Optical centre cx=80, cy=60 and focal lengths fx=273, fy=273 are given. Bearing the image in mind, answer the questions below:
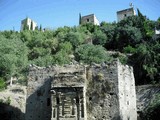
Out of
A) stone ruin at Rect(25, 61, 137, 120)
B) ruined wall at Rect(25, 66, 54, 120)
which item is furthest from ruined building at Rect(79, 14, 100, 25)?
stone ruin at Rect(25, 61, 137, 120)

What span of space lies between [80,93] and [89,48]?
77.4 ft

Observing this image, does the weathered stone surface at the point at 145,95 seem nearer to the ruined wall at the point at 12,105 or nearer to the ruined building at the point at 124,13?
the ruined wall at the point at 12,105

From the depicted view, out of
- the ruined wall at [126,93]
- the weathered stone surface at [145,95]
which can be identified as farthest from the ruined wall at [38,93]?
the weathered stone surface at [145,95]

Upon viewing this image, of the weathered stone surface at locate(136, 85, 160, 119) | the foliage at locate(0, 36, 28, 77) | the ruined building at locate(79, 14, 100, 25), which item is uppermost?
the ruined building at locate(79, 14, 100, 25)

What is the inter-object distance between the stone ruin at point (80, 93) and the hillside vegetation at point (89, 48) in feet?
43.9

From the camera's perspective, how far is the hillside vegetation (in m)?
38.6

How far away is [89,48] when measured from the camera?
4462 cm

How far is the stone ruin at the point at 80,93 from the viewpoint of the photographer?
70.1 ft

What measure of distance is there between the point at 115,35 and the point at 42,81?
112 feet

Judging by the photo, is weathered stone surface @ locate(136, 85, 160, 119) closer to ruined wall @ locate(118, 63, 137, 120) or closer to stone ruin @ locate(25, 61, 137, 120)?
ruined wall @ locate(118, 63, 137, 120)

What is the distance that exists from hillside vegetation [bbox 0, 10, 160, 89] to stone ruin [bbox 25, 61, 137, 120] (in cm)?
1338

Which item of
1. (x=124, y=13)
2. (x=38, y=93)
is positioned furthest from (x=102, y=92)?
(x=124, y=13)

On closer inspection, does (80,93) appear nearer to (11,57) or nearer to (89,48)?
(11,57)

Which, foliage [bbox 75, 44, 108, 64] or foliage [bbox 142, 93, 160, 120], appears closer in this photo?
foliage [bbox 142, 93, 160, 120]
